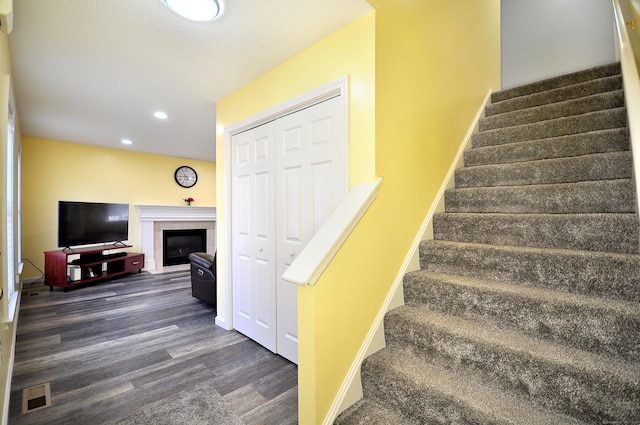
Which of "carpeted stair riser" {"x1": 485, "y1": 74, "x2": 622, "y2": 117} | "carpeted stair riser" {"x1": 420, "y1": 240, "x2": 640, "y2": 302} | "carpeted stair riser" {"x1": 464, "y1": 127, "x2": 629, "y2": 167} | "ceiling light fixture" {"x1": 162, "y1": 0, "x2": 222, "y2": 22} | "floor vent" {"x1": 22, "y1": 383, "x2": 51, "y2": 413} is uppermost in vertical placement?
"ceiling light fixture" {"x1": 162, "y1": 0, "x2": 222, "y2": 22}

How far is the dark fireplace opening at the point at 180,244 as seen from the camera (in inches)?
233

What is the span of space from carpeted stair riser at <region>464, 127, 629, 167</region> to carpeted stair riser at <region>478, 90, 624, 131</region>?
429 mm

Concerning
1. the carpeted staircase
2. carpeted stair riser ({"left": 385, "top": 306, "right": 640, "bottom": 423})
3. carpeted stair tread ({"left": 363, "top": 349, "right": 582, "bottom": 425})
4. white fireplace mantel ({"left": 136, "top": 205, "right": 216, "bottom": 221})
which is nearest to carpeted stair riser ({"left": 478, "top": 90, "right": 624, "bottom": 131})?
the carpeted staircase

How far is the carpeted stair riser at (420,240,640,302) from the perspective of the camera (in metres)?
1.28

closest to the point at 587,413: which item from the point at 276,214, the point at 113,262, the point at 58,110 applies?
the point at 276,214

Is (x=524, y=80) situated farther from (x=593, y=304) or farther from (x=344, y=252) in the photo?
A: (x=344, y=252)

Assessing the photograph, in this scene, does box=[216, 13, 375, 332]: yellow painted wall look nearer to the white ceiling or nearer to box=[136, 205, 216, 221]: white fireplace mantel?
the white ceiling

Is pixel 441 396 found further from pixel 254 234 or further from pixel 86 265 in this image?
pixel 86 265

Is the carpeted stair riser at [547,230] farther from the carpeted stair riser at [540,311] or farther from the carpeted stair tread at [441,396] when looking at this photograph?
the carpeted stair tread at [441,396]

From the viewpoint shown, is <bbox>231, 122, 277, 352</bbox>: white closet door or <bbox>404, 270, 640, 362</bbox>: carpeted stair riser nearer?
<bbox>404, 270, 640, 362</bbox>: carpeted stair riser

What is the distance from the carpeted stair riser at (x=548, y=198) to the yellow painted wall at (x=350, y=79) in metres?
0.94

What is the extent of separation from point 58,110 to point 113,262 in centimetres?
273

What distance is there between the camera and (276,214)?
2.32 m

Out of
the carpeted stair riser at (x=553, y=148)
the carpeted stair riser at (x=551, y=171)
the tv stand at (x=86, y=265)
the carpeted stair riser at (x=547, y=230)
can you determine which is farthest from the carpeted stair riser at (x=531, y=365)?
the tv stand at (x=86, y=265)
